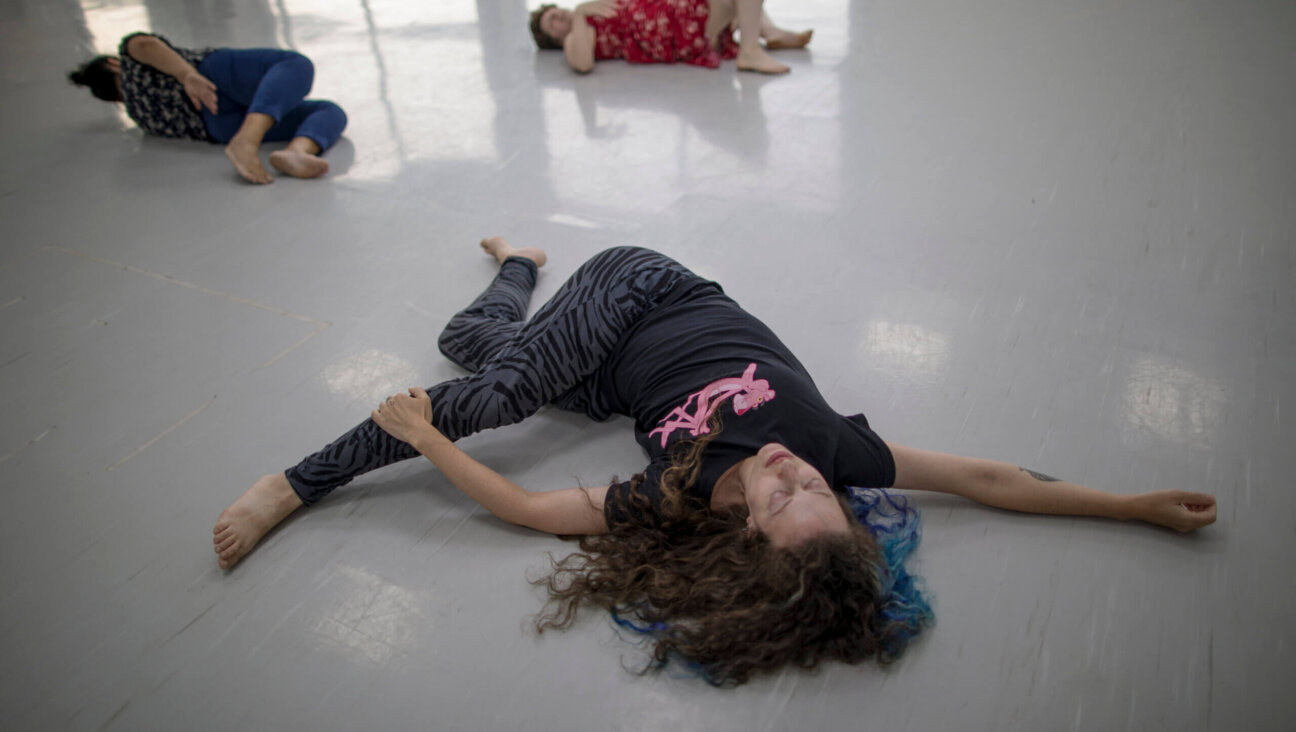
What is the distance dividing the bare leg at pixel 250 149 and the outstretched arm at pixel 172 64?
0.70 feet

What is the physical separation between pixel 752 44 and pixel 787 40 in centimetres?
29

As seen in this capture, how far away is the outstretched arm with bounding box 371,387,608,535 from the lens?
1366 mm

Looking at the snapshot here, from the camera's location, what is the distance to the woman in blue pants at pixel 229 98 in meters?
2.69

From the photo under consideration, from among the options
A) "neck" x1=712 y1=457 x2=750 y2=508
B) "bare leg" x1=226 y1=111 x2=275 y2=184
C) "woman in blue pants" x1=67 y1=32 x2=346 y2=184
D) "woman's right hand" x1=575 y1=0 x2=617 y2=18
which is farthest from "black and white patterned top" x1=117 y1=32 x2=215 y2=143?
"neck" x1=712 y1=457 x2=750 y2=508

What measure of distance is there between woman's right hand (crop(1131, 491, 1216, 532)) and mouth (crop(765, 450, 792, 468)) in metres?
0.63

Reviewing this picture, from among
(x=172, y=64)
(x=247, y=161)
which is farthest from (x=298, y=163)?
(x=172, y=64)

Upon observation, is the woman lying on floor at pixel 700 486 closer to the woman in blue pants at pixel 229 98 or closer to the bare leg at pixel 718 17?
the woman in blue pants at pixel 229 98

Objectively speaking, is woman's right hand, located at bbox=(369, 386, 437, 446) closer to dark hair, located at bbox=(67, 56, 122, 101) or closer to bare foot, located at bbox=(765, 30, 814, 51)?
dark hair, located at bbox=(67, 56, 122, 101)

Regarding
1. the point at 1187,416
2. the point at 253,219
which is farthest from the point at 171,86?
the point at 1187,416

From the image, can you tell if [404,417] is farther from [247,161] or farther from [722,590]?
[247,161]

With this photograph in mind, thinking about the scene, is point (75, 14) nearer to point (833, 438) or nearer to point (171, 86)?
point (171, 86)

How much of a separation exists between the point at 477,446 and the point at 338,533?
1.05ft

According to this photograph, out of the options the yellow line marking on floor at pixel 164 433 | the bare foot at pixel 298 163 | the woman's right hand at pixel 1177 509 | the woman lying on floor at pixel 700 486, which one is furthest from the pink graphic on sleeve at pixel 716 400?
the bare foot at pixel 298 163

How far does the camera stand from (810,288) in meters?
2.03
